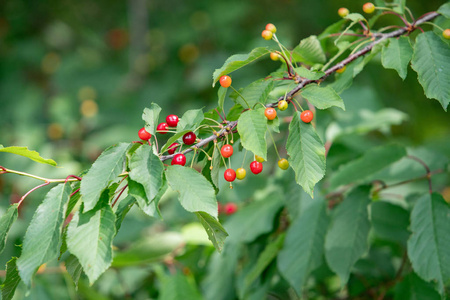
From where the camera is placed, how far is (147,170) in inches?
37.4

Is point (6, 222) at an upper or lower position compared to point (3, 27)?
upper

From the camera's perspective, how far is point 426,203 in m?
1.43

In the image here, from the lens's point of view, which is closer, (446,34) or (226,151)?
(226,151)

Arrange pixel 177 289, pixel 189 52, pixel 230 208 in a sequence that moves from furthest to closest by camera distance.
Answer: pixel 189 52 < pixel 230 208 < pixel 177 289

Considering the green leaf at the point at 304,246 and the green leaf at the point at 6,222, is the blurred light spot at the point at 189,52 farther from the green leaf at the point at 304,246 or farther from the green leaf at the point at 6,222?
the green leaf at the point at 6,222

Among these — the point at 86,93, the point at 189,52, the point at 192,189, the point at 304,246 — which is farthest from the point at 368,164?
the point at 86,93

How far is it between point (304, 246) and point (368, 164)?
38 cm

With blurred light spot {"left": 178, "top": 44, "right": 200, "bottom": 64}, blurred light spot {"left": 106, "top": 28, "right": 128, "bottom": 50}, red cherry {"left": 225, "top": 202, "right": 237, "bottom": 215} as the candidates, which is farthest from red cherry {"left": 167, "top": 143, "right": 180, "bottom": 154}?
blurred light spot {"left": 106, "top": 28, "right": 128, "bottom": 50}

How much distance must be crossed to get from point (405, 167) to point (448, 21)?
63 cm

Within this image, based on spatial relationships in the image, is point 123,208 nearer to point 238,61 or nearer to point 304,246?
point 238,61

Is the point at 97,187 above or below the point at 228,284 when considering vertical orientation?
above

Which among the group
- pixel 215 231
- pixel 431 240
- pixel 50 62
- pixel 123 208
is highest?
pixel 123 208

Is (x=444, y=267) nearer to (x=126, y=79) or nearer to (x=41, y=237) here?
(x=41, y=237)

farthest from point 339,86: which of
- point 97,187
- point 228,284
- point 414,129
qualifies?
point 414,129
